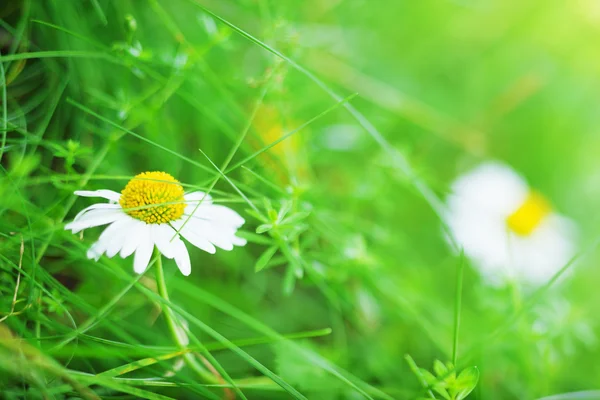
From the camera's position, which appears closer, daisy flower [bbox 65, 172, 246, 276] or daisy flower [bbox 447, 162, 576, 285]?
daisy flower [bbox 65, 172, 246, 276]

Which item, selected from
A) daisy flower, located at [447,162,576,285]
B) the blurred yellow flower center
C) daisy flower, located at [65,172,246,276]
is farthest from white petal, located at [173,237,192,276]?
the blurred yellow flower center

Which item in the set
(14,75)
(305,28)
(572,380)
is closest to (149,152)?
(14,75)

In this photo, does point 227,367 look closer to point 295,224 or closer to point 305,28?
point 295,224

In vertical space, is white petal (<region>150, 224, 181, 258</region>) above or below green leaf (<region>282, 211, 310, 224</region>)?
below

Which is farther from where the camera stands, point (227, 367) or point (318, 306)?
point (318, 306)

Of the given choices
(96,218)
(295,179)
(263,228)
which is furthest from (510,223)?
(96,218)

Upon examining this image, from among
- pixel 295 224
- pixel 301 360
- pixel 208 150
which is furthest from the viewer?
pixel 208 150

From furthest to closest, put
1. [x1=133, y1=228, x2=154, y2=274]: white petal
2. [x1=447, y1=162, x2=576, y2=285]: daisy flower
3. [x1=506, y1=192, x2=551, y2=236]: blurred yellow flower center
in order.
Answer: [x1=506, y1=192, x2=551, y2=236]: blurred yellow flower center, [x1=447, y1=162, x2=576, y2=285]: daisy flower, [x1=133, y1=228, x2=154, y2=274]: white petal

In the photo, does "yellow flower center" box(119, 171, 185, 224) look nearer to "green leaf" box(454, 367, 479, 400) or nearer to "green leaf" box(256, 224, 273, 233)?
"green leaf" box(256, 224, 273, 233)
